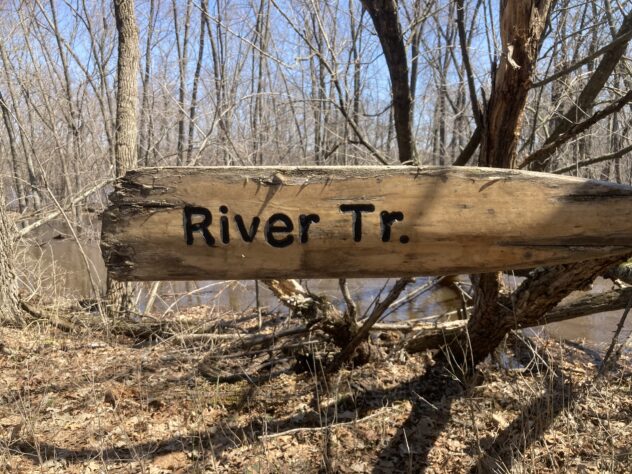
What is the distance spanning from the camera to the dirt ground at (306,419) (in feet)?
8.11

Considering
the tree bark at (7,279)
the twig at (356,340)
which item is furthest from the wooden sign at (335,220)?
the tree bark at (7,279)

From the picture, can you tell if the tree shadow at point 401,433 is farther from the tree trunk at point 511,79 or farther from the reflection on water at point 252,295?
the reflection on water at point 252,295

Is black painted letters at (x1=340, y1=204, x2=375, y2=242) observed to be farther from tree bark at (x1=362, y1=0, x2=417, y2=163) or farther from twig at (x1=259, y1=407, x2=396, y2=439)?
tree bark at (x1=362, y1=0, x2=417, y2=163)

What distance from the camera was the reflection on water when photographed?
570cm

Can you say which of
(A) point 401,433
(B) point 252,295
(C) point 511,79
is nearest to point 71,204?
(B) point 252,295

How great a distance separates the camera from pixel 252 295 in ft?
24.9

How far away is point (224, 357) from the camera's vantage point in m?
3.65

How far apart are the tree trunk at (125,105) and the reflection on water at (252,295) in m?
0.31

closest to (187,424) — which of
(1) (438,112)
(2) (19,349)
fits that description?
(2) (19,349)

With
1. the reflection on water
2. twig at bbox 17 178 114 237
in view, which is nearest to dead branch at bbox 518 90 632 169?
the reflection on water

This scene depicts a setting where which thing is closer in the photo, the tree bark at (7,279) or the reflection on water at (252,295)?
the tree bark at (7,279)

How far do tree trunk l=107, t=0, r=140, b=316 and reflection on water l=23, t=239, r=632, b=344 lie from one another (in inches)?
12.3

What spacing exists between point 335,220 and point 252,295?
21.4 ft

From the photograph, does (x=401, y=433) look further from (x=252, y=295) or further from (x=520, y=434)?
(x=252, y=295)
